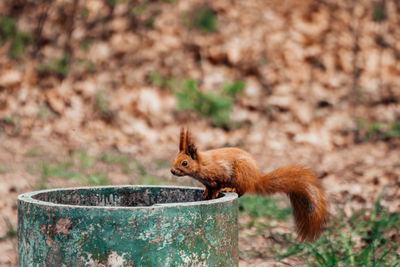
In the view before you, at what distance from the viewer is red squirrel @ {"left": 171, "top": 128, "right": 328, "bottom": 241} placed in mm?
2352

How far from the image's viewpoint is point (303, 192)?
7.92 feet

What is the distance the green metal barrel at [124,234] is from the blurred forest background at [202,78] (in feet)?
13.9

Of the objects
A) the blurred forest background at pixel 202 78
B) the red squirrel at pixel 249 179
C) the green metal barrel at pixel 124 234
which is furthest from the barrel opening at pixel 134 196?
the blurred forest background at pixel 202 78

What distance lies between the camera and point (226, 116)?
7.16 metres

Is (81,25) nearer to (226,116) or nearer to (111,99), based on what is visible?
(111,99)

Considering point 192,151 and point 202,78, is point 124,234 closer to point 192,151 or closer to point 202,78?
point 192,151

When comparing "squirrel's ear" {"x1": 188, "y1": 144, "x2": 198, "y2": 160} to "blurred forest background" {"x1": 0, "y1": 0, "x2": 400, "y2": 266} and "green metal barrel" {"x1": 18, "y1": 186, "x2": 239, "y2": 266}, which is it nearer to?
"green metal barrel" {"x1": 18, "y1": 186, "x2": 239, "y2": 266}

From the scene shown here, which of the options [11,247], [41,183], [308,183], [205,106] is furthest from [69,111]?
[308,183]

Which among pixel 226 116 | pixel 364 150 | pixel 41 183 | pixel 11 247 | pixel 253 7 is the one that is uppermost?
pixel 253 7

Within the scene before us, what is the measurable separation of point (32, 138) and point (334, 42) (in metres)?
4.62

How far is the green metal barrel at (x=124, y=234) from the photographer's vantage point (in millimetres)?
1743

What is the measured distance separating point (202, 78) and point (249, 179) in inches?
206

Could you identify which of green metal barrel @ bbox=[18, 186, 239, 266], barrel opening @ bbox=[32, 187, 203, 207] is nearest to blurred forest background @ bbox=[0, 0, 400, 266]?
barrel opening @ bbox=[32, 187, 203, 207]

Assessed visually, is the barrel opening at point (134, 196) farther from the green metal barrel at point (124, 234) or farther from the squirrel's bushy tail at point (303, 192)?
the green metal barrel at point (124, 234)
